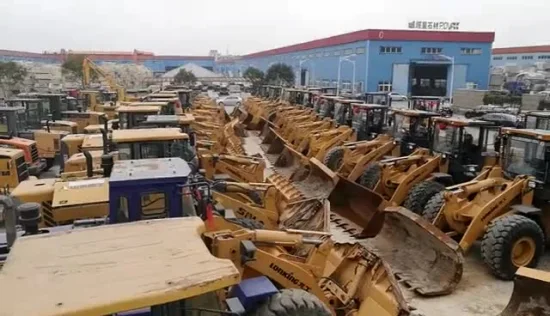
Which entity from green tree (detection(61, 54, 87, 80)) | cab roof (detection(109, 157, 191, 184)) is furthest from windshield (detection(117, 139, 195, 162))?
green tree (detection(61, 54, 87, 80))

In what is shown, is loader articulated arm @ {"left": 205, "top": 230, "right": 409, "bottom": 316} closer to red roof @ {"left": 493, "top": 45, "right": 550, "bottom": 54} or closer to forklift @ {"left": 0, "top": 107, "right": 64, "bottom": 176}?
forklift @ {"left": 0, "top": 107, "right": 64, "bottom": 176}

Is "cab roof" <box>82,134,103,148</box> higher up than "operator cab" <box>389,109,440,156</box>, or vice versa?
"operator cab" <box>389,109,440,156</box>

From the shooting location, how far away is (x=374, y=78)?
46344 mm

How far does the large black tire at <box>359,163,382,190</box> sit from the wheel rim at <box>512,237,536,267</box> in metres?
3.45

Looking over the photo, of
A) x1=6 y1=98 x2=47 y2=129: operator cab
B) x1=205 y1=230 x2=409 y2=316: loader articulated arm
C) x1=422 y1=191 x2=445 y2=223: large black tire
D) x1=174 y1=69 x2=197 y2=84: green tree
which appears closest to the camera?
x1=205 y1=230 x2=409 y2=316: loader articulated arm

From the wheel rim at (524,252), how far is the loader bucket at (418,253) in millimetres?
1442

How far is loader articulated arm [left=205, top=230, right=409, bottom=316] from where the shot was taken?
4.73 m

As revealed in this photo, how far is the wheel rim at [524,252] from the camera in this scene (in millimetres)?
7367

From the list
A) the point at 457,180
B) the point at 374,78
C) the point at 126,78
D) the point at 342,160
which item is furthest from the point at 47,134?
the point at 126,78

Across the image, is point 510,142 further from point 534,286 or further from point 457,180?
point 534,286

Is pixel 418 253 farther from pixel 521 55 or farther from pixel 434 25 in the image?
pixel 521 55

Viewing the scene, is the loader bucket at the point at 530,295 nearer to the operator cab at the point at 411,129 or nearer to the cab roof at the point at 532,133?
the cab roof at the point at 532,133

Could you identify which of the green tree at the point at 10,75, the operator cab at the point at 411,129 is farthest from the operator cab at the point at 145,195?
the green tree at the point at 10,75

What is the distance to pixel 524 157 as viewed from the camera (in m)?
8.15
